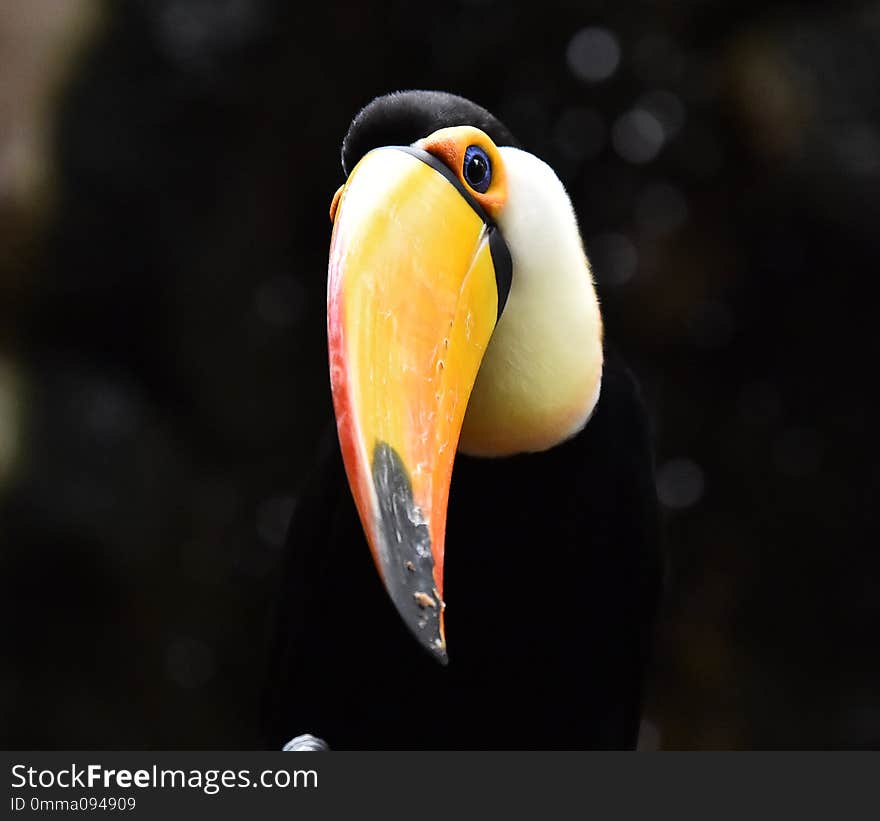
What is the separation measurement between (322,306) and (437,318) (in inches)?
88.3

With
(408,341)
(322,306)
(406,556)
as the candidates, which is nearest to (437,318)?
(408,341)

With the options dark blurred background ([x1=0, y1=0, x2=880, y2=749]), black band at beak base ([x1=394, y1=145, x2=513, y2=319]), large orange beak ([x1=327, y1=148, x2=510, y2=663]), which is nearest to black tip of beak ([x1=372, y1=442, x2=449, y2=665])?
large orange beak ([x1=327, y1=148, x2=510, y2=663])

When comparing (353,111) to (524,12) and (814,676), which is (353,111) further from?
(814,676)

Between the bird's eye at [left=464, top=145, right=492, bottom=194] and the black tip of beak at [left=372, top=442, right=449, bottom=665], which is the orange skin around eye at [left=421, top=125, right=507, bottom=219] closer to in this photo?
the bird's eye at [left=464, top=145, right=492, bottom=194]

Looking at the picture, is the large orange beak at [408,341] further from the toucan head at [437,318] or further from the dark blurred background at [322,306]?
the dark blurred background at [322,306]


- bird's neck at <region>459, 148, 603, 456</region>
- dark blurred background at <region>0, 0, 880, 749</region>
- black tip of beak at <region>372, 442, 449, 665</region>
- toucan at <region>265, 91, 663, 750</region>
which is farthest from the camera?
dark blurred background at <region>0, 0, 880, 749</region>

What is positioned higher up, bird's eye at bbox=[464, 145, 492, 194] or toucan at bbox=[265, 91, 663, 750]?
bird's eye at bbox=[464, 145, 492, 194]

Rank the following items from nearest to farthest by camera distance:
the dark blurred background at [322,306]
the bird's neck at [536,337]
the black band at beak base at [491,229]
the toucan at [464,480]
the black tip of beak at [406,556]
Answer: the black tip of beak at [406,556] < the toucan at [464,480] < the black band at beak base at [491,229] < the bird's neck at [536,337] < the dark blurred background at [322,306]

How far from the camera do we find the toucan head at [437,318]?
1.26m

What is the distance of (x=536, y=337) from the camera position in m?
1.70

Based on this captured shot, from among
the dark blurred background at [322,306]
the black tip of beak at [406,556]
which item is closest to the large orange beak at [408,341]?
the black tip of beak at [406,556]

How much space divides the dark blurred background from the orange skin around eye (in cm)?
199

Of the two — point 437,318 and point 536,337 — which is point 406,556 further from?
point 536,337

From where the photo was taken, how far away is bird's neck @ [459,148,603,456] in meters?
1.67
